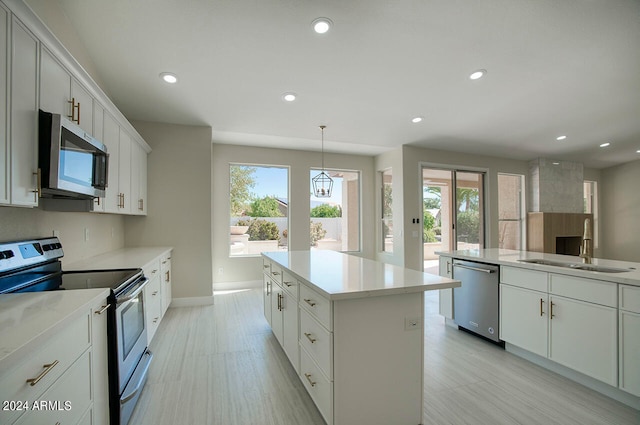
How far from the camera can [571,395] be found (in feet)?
6.79

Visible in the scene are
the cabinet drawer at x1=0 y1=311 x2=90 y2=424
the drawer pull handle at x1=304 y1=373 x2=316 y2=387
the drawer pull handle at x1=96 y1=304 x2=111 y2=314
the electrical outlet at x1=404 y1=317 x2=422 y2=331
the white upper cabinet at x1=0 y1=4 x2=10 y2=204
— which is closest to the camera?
the cabinet drawer at x1=0 y1=311 x2=90 y2=424

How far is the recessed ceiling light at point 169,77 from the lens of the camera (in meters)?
2.84

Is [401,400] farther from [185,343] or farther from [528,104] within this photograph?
[528,104]

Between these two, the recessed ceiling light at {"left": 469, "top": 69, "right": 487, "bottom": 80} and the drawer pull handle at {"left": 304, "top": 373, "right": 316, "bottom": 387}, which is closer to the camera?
the drawer pull handle at {"left": 304, "top": 373, "right": 316, "bottom": 387}

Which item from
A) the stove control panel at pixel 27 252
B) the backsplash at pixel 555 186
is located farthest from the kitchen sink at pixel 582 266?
the backsplash at pixel 555 186

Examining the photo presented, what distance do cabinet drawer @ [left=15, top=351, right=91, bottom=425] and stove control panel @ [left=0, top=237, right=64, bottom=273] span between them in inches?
27.6

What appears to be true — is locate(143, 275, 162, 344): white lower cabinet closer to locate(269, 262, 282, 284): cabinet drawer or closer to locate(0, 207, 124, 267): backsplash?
locate(0, 207, 124, 267): backsplash

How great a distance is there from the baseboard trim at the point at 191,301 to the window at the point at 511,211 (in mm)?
6242

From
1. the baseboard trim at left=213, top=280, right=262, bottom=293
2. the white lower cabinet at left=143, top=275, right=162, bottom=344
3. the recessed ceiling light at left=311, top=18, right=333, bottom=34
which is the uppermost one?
the recessed ceiling light at left=311, top=18, right=333, bottom=34

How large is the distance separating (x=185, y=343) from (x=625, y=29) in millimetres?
4876

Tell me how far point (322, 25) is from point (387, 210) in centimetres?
461

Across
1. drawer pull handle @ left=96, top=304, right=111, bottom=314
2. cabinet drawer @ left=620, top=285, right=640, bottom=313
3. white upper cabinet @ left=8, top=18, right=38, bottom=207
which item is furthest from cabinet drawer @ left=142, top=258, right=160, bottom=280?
cabinet drawer @ left=620, top=285, right=640, bottom=313

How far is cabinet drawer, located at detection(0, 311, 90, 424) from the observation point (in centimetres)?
83

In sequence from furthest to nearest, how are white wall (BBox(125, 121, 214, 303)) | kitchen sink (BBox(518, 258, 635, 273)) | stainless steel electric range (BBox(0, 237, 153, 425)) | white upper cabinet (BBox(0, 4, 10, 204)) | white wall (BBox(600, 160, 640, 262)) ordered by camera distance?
white wall (BBox(600, 160, 640, 262)) → white wall (BBox(125, 121, 214, 303)) → kitchen sink (BBox(518, 258, 635, 273)) → stainless steel electric range (BBox(0, 237, 153, 425)) → white upper cabinet (BBox(0, 4, 10, 204))
